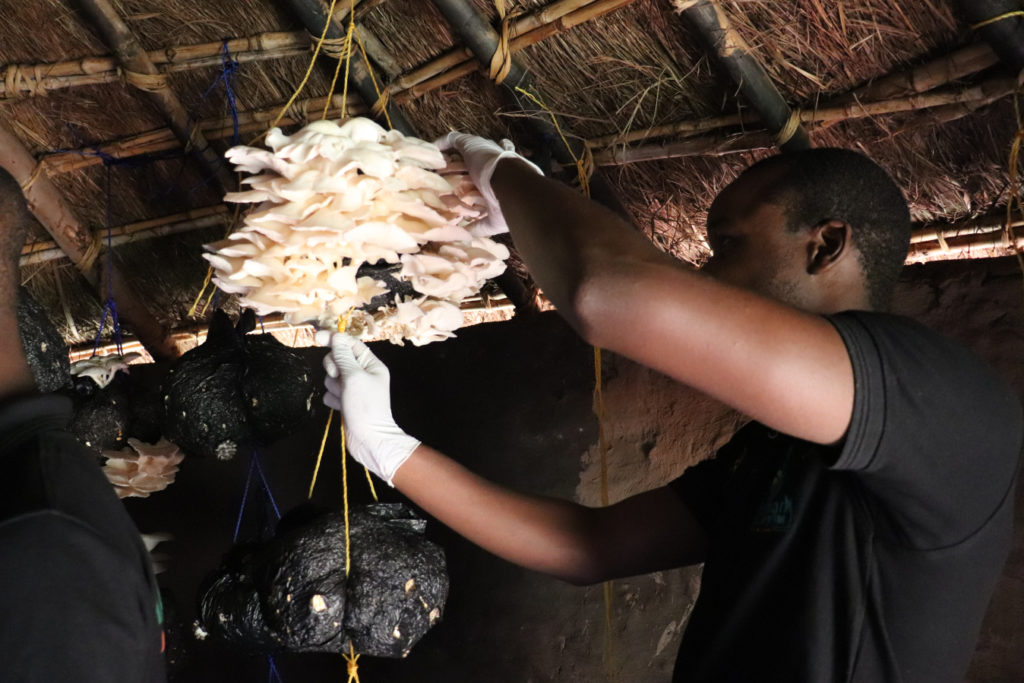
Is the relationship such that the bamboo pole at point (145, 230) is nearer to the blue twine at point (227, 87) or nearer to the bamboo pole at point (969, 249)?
the blue twine at point (227, 87)

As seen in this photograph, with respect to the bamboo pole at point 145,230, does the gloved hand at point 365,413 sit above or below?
below

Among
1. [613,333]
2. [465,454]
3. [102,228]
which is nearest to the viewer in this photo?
[613,333]

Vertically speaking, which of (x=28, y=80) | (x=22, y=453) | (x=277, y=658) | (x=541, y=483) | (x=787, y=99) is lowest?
(x=277, y=658)

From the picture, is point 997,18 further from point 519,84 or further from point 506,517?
point 506,517

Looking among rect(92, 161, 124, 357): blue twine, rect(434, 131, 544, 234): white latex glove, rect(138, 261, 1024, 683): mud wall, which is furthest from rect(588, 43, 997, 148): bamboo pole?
rect(92, 161, 124, 357): blue twine

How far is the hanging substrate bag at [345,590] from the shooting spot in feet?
6.25

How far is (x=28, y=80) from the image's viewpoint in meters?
2.92

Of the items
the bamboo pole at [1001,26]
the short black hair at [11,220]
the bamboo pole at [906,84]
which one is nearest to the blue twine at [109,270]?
the short black hair at [11,220]

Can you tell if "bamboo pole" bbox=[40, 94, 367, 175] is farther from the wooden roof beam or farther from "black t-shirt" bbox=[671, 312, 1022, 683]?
"black t-shirt" bbox=[671, 312, 1022, 683]

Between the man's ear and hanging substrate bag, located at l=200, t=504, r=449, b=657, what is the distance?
1.07 m

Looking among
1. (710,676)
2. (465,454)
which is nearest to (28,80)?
(465,454)

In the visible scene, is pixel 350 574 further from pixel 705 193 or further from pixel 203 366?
pixel 705 193

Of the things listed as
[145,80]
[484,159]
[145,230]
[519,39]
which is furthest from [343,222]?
[145,230]

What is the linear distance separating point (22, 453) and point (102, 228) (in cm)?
252
